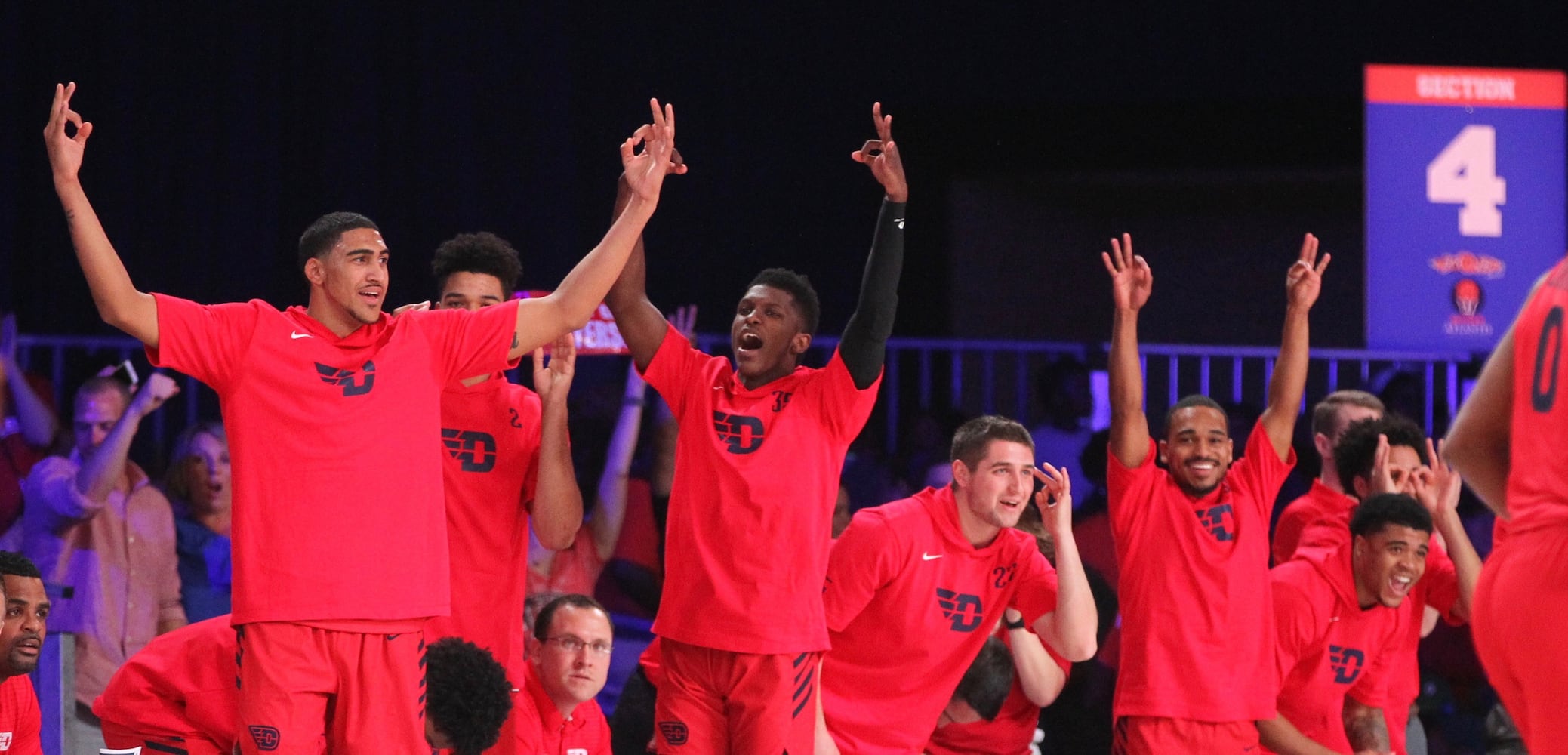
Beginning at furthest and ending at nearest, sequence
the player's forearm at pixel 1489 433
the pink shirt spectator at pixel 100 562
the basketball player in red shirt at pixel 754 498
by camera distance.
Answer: the pink shirt spectator at pixel 100 562
the basketball player in red shirt at pixel 754 498
the player's forearm at pixel 1489 433

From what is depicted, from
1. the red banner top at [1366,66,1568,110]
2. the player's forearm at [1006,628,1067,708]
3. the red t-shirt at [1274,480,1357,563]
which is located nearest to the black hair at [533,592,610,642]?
the player's forearm at [1006,628,1067,708]

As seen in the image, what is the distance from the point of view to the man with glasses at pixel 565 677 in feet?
16.5

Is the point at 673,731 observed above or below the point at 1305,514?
below

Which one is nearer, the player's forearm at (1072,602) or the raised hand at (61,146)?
the raised hand at (61,146)

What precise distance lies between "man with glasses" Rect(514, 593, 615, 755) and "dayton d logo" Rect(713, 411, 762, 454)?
876mm

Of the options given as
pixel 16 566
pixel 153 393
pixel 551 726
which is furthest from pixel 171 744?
pixel 153 393

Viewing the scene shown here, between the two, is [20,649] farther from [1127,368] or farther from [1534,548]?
[1534,548]

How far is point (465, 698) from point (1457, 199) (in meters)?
6.26

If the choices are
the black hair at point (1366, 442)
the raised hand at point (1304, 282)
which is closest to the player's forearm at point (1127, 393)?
the raised hand at point (1304, 282)

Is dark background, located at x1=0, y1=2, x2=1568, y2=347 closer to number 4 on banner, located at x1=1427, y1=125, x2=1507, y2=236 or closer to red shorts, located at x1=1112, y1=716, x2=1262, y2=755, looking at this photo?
number 4 on banner, located at x1=1427, y1=125, x2=1507, y2=236

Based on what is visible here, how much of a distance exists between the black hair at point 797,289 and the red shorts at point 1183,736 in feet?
5.19

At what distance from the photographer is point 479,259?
505cm

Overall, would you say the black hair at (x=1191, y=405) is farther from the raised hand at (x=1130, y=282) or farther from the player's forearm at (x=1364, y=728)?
the player's forearm at (x=1364, y=728)

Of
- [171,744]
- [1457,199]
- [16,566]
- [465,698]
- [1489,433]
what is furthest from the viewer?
[1457,199]
